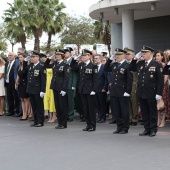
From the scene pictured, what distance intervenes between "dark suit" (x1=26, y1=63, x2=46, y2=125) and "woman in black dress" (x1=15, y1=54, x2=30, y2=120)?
148cm

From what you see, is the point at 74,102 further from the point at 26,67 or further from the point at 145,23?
the point at 145,23

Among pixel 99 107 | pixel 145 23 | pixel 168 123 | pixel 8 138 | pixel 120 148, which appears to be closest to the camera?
pixel 120 148

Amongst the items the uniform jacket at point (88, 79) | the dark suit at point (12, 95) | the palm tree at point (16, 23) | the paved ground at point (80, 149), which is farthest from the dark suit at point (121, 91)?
the palm tree at point (16, 23)

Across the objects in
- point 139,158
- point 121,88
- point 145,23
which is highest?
point 145,23

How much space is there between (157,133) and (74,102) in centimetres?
425

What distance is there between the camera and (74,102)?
1473cm

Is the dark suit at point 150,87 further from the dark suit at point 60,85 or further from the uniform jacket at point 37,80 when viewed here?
the uniform jacket at point 37,80

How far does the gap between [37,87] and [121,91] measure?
2.56m

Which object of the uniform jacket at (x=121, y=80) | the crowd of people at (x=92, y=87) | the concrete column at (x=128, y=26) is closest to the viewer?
the crowd of people at (x=92, y=87)

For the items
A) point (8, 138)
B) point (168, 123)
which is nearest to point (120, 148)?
point (8, 138)

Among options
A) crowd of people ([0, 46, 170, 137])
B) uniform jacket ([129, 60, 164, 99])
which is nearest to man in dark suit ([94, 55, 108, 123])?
crowd of people ([0, 46, 170, 137])

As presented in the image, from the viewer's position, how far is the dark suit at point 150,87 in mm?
10352

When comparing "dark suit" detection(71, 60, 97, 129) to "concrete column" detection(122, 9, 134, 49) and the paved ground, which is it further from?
"concrete column" detection(122, 9, 134, 49)

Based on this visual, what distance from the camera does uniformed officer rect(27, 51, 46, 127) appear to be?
12484mm
